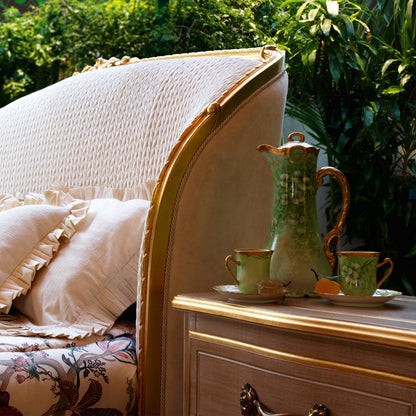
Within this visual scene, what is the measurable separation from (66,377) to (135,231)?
381 millimetres

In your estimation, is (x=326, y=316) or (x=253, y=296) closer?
(x=326, y=316)

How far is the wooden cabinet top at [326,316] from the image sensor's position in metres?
0.68

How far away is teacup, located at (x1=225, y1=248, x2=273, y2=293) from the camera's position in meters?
0.91

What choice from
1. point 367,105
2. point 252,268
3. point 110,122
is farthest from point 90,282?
point 367,105

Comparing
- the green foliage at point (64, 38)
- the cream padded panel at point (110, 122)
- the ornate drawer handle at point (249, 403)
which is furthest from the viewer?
the green foliage at point (64, 38)

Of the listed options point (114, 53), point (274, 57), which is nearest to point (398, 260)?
point (274, 57)

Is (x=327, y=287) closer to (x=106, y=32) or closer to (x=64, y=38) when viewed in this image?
(x=106, y=32)

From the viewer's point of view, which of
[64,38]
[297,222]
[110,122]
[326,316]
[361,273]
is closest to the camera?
[326,316]

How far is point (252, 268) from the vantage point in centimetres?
91

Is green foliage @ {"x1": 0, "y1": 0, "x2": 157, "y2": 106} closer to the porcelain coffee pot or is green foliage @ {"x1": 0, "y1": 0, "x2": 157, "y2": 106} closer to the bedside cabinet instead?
the porcelain coffee pot

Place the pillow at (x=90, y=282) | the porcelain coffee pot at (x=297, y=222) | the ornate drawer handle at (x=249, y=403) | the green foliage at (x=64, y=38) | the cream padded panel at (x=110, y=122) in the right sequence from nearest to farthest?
the ornate drawer handle at (x=249, y=403), the porcelain coffee pot at (x=297, y=222), the pillow at (x=90, y=282), the cream padded panel at (x=110, y=122), the green foliage at (x=64, y=38)

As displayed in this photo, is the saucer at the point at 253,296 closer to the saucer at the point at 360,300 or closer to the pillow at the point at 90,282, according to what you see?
the saucer at the point at 360,300

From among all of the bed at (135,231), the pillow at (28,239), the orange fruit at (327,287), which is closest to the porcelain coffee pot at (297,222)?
the orange fruit at (327,287)

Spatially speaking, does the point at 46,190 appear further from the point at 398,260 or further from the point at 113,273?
the point at 398,260
